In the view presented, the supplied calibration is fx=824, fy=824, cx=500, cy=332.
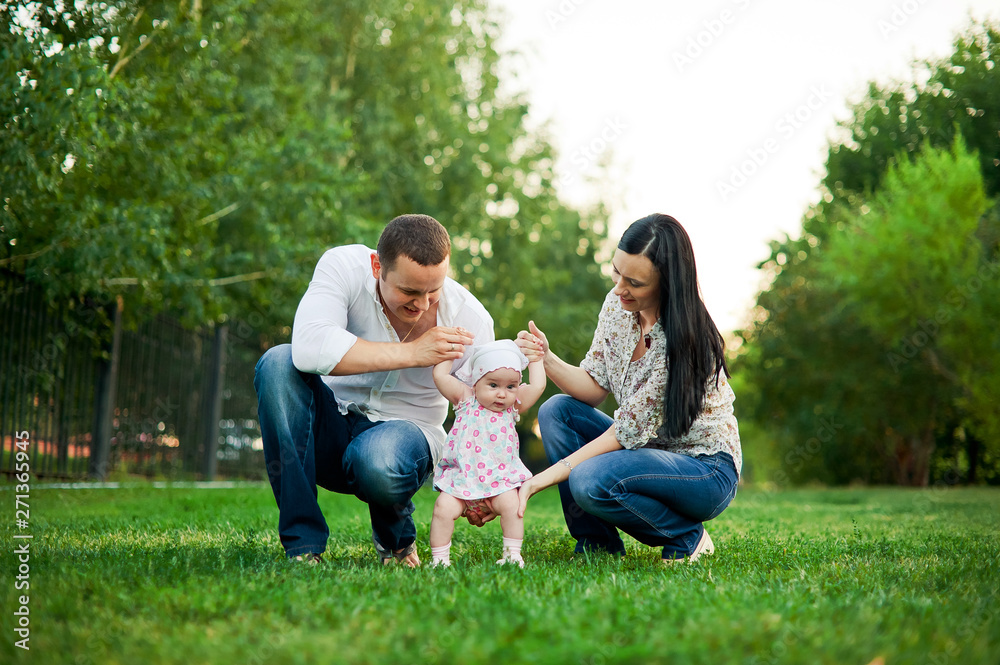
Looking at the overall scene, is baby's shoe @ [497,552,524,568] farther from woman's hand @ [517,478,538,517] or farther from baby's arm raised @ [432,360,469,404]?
baby's arm raised @ [432,360,469,404]

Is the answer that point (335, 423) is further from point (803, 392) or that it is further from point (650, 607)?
Result: point (803, 392)

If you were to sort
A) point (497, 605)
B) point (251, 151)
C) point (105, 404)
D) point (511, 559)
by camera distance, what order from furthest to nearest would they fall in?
point (251, 151) < point (105, 404) < point (511, 559) < point (497, 605)

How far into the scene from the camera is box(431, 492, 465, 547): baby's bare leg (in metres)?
3.70

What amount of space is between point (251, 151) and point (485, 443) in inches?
389

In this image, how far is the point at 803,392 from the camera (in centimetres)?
2330

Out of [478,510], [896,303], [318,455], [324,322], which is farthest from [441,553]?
[896,303]

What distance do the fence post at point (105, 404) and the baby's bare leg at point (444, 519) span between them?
25.3 ft

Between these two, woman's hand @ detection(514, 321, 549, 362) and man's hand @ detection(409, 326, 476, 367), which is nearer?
man's hand @ detection(409, 326, 476, 367)

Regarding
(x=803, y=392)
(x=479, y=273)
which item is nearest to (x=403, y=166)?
(x=479, y=273)

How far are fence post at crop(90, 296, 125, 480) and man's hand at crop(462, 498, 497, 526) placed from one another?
7.74 metres

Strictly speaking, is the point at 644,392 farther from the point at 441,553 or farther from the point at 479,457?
the point at 441,553

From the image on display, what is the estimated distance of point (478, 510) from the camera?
3.79 m
